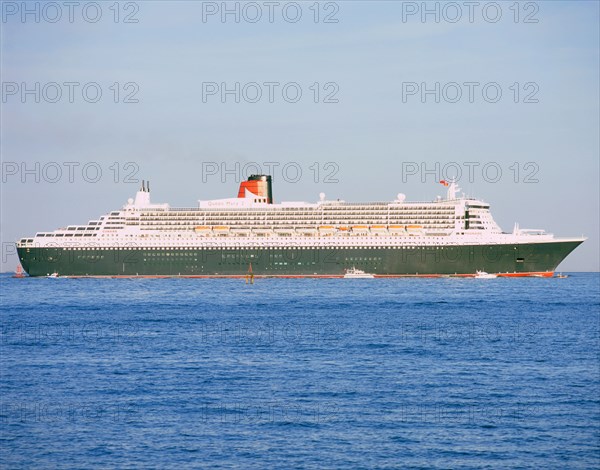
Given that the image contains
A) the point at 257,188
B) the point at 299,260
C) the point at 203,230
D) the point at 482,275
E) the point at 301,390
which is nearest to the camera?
the point at 301,390

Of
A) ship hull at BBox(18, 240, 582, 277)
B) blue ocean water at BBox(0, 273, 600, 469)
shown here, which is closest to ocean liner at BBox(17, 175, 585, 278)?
ship hull at BBox(18, 240, 582, 277)

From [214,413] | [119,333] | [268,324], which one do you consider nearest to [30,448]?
[214,413]

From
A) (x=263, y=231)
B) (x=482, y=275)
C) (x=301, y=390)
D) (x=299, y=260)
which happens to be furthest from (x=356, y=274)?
(x=301, y=390)

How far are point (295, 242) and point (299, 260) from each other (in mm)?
2132

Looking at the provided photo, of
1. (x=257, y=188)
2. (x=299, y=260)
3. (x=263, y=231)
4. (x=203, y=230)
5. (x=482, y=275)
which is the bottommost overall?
(x=482, y=275)

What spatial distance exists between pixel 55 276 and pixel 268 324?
61.4 meters

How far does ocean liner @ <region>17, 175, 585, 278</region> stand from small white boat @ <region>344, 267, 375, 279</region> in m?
0.39

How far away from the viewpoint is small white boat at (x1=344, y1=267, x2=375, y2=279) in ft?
312

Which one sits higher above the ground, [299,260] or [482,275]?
[299,260]

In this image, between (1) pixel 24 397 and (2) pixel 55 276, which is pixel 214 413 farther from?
(2) pixel 55 276

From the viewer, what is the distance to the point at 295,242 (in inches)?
3883

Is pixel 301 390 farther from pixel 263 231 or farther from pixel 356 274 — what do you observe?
pixel 263 231

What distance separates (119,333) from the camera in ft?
140

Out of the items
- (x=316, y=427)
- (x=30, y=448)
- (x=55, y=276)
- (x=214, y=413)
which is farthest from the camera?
(x=55, y=276)
